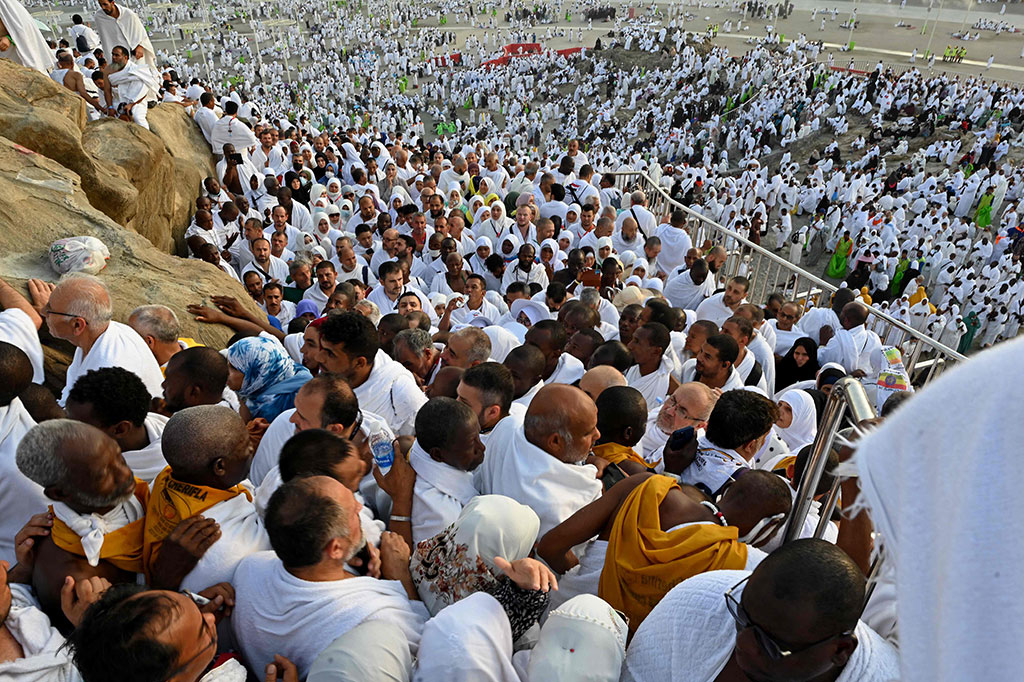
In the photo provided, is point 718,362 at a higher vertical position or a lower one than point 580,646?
lower

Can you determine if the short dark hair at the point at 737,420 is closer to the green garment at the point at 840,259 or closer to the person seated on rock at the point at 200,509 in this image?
the person seated on rock at the point at 200,509

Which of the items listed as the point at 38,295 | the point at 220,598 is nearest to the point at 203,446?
the point at 220,598

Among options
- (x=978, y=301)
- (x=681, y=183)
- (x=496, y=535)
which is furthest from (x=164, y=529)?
(x=681, y=183)

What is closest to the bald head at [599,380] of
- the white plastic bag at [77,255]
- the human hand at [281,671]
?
the human hand at [281,671]

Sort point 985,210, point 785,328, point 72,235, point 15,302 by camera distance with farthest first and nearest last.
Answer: point 985,210 < point 785,328 < point 72,235 < point 15,302

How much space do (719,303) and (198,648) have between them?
5501 millimetres

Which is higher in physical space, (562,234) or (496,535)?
(496,535)

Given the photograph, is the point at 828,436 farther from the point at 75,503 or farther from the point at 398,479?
the point at 75,503

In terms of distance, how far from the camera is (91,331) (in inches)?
127

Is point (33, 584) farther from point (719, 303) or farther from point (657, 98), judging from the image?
point (657, 98)

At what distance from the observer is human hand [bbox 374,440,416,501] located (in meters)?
2.44

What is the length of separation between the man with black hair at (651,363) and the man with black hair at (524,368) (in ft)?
2.72

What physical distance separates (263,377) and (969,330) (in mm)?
13715

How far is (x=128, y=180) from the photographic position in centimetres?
620
